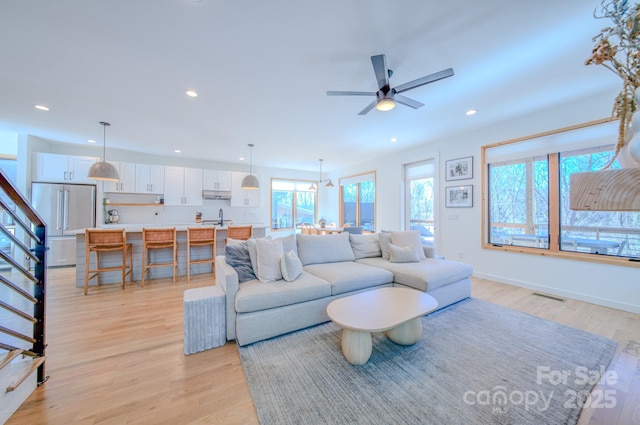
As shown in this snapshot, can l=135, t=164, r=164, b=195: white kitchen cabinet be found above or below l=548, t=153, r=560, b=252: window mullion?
above

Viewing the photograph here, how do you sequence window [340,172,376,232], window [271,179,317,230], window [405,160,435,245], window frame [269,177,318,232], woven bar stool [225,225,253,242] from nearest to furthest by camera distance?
woven bar stool [225,225,253,242], window [405,160,435,245], window [340,172,376,232], window frame [269,177,318,232], window [271,179,317,230]

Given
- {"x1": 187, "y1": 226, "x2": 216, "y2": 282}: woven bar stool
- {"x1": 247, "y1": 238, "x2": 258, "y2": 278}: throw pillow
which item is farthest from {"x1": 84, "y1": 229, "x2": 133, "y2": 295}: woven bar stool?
{"x1": 247, "y1": 238, "x2": 258, "y2": 278}: throw pillow

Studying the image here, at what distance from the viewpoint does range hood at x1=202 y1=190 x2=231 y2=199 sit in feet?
20.9

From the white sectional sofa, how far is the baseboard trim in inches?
50.3

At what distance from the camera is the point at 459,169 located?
4508 mm

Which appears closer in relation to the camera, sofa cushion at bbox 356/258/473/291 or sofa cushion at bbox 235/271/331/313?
sofa cushion at bbox 235/271/331/313

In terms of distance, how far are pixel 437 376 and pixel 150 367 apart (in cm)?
222

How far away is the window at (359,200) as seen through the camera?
6742mm

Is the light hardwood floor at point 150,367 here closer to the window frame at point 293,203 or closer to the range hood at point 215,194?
the range hood at point 215,194

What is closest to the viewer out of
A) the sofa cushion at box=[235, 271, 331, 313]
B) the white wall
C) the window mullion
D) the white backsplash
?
the sofa cushion at box=[235, 271, 331, 313]

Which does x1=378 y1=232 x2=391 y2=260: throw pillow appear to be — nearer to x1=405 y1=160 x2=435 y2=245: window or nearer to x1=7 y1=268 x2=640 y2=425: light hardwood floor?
x1=7 y1=268 x2=640 y2=425: light hardwood floor

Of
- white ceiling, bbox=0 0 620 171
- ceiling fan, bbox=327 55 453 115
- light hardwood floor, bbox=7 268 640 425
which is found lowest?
light hardwood floor, bbox=7 268 640 425

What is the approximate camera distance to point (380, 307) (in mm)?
2066

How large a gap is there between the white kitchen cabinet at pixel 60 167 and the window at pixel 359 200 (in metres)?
6.22
